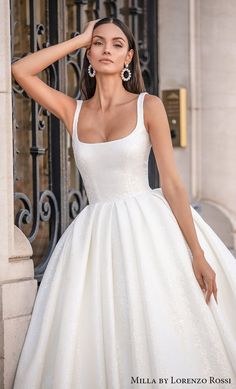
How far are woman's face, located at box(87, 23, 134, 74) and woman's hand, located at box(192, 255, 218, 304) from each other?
44.0 inches

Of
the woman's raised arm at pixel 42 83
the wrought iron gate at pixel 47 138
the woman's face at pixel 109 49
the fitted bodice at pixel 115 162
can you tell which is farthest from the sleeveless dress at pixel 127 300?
the wrought iron gate at pixel 47 138

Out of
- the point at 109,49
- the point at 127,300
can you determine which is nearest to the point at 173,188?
the point at 127,300

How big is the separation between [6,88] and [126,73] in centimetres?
67

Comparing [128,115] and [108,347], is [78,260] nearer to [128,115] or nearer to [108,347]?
[108,347]

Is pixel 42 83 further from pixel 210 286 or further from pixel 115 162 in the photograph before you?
pixel 210 286

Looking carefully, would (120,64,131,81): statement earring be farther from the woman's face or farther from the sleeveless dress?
the sleeveless dress

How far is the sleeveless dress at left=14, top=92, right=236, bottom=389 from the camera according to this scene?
4.66 m

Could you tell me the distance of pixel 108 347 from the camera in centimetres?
467

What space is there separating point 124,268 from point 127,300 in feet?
0.55

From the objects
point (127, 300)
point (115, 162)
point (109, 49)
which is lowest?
point (127, 300)

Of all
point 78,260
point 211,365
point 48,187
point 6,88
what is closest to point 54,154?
point 48,187

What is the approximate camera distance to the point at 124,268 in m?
4.75

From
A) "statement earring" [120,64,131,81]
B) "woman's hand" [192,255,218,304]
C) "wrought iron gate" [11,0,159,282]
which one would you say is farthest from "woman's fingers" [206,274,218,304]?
"wrought iron gate" [11,0,159,282]

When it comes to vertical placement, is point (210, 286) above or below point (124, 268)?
below
